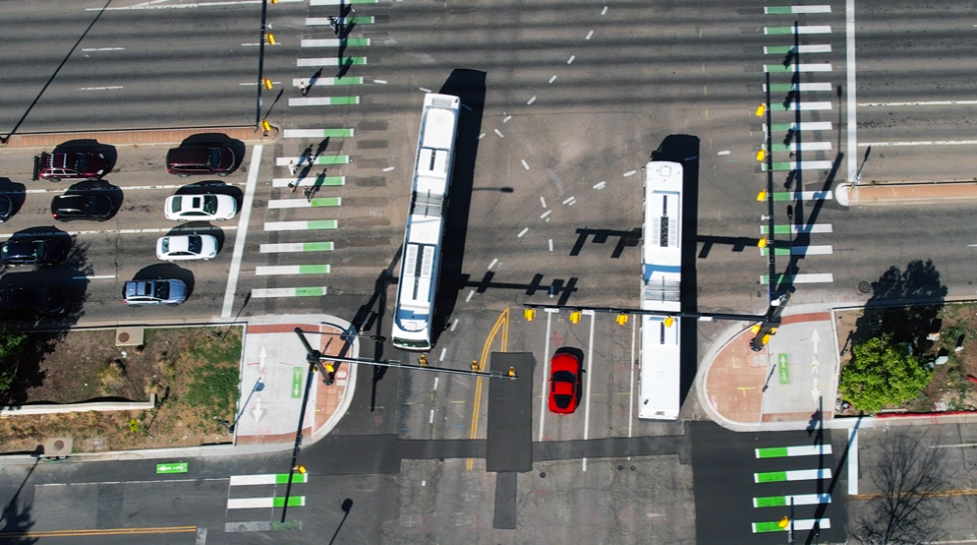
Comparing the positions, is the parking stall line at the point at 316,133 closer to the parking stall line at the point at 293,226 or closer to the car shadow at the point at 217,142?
the car shadow at the point at 217,142

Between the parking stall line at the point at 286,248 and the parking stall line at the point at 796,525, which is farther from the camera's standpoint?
the parking stall line at the point at 286,248

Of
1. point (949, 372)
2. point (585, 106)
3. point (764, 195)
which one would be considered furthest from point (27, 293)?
point (949, 372)

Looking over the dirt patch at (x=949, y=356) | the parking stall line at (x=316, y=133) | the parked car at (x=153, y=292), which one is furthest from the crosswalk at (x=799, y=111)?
the parked car at (x=153, y=292)

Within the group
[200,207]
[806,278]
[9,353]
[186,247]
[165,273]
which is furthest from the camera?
[165,273]

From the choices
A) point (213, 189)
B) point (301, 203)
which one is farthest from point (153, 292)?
point (301, 203)

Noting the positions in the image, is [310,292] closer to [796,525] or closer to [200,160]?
[200,160]

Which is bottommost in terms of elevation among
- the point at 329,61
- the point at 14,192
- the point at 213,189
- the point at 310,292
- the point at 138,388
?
the point at 138,388
